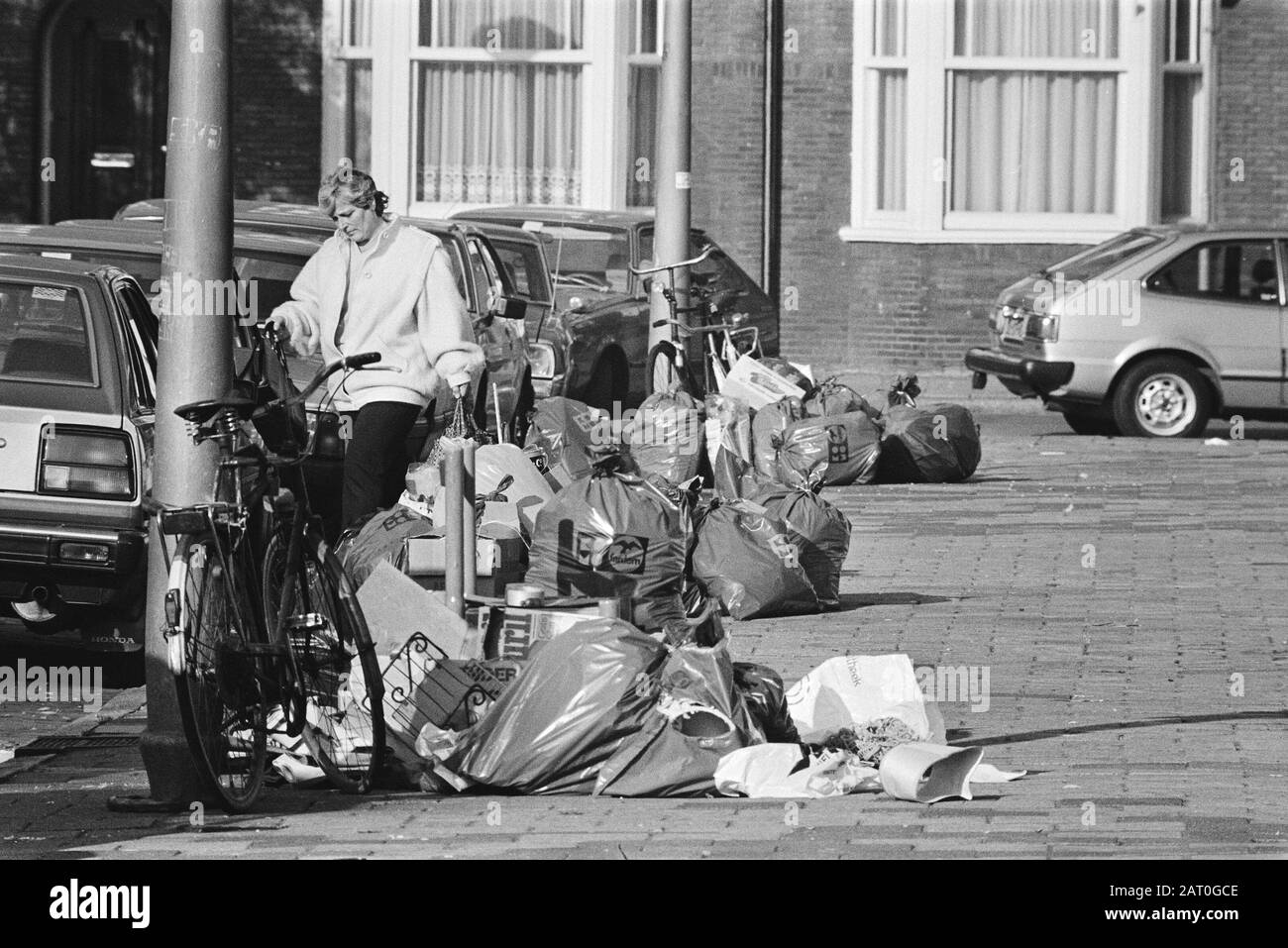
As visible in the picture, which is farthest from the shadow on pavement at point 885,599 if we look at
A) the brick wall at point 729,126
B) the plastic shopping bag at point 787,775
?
the brick wall at point 729,126

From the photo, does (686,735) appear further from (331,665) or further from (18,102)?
(18,102)

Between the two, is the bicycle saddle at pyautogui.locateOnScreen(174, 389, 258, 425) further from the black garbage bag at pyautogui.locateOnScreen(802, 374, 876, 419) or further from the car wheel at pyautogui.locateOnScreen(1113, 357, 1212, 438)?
the car wheel at pyautogui.locateOnScreen(1113, 357, 1212, 438)

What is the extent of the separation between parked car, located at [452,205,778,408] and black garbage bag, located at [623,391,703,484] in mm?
1414

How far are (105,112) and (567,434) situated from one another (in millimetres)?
10980

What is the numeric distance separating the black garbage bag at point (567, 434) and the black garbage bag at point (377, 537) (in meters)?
2.30

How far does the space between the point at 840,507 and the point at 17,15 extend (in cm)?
1130

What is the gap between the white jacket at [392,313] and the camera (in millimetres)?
8812

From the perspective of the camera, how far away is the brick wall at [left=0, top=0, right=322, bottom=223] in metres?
21.2

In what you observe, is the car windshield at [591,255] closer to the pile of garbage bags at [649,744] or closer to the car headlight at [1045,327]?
the car headlight at [1045,327]

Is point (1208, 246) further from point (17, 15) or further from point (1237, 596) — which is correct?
point (17, 15)

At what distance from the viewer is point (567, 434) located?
12.1 meters

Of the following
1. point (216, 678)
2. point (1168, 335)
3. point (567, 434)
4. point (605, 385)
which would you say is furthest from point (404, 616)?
point (1168, 335)

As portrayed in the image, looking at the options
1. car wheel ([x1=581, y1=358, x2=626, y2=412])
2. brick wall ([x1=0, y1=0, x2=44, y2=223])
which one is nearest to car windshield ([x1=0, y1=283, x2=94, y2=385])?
car wheel ([x1=581, y1=358, x2=626, y2=412])

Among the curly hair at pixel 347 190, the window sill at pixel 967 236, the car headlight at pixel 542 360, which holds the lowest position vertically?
the car headlight at pixel 542 360
